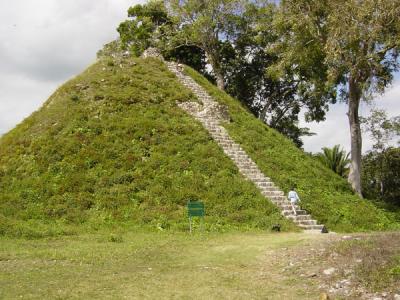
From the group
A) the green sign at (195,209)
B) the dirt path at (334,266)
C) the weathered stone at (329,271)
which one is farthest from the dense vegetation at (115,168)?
the weathered stone at (329,271)

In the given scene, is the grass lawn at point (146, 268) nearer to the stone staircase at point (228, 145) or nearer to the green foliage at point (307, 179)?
the stone staircase at point (228, 145)

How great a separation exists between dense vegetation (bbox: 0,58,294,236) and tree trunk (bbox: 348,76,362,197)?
674 centimetres

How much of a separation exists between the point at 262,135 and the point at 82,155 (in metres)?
9.08

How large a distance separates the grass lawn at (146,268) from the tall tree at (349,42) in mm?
10658

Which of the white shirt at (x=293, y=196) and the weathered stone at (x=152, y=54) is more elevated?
the weathered stone at (x=152, y=54)

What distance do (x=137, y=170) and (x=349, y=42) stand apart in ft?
34.1

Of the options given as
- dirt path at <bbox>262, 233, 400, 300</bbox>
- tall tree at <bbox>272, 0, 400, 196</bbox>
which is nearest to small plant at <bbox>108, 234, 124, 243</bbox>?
dirt path at <bbox>262, 233, 400, 300</bbox>

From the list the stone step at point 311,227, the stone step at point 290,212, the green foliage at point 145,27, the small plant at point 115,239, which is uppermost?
the green foliage at point 145,27

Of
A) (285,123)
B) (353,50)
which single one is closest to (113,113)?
(353,50)

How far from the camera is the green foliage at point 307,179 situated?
17.0 metres

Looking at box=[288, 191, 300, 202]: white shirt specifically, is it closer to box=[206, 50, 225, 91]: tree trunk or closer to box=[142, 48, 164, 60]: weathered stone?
box=[142, 48, 164, 60]: weathered stone

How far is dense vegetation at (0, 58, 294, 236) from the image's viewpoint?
15438 mm

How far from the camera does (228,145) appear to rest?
2088cm

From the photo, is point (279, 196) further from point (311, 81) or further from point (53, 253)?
A: point (311, 81)
